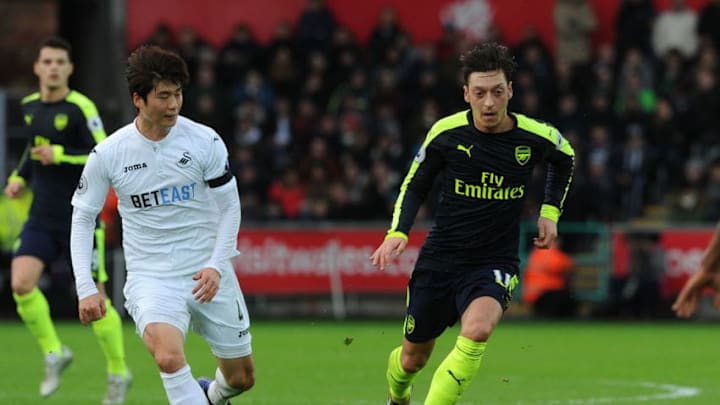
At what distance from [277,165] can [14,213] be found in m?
3.89

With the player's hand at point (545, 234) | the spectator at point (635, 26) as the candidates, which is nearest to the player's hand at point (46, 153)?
the player's hand at point (545, 234)

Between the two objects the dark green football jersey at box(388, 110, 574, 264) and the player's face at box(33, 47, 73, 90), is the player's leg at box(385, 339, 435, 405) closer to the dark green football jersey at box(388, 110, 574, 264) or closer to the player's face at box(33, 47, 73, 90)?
the dark green football jersey at box(388, 110, 574, 264)

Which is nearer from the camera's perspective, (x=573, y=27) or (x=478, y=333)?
(x=478, y=333)

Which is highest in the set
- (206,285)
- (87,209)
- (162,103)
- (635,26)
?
(162,103)

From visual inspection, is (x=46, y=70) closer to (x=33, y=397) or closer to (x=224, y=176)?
(x=33, y=397)

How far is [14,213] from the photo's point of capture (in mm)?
21266

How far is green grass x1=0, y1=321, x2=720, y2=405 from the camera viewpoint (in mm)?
11508

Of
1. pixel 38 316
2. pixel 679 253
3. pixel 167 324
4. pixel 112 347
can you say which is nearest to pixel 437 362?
pixel 112 347

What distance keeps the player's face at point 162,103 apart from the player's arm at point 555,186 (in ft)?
7.47

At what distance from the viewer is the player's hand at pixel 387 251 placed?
8.37 meters

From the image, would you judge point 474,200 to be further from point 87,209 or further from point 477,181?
point 87,209

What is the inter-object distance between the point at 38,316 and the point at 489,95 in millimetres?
4613

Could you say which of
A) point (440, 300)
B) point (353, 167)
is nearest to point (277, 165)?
point (353, 167)

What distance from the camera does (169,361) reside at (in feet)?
25.5
